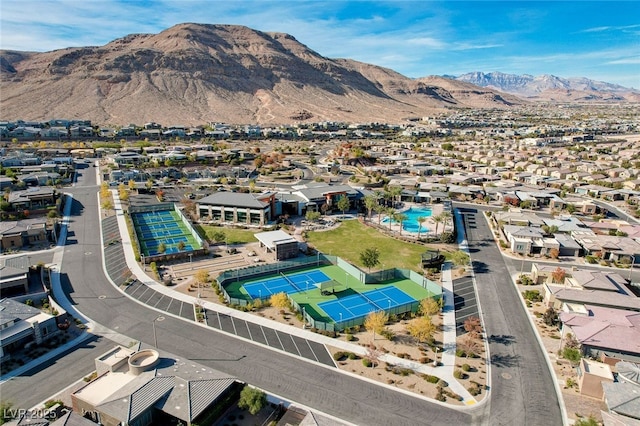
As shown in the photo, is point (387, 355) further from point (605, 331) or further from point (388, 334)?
point (605, 331)

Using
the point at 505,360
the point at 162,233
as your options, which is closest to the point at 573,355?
the point at 505,360

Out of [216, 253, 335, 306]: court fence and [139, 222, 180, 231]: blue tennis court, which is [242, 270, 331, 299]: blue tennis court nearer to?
[216, 253, 335, 306]: court fence

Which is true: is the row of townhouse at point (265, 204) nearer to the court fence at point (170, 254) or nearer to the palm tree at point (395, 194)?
the court fence at point (170, 254)

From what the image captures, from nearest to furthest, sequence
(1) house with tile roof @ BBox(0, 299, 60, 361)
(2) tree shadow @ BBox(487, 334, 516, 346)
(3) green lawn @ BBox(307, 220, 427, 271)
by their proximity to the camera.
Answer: (1) house with tile roof @ BBox(0, 299, 60, 361) → (2) tree shadow @ BBox(487, 334, 516, 346) → (3) green lawn @ BBox(307, 220, 427, 271)

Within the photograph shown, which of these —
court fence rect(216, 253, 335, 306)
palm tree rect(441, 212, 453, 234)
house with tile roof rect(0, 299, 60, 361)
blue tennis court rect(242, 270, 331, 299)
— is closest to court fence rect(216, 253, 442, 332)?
court fence rect(216, 253, 335, 306)

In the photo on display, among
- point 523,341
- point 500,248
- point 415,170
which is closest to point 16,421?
point 523,341

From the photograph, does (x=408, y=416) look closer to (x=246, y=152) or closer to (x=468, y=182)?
(x=468, y=182)
